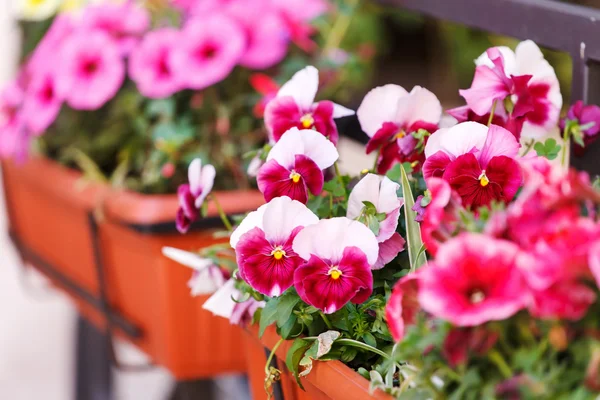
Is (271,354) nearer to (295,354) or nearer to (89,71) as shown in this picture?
(295,354)

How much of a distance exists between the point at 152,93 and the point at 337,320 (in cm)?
54

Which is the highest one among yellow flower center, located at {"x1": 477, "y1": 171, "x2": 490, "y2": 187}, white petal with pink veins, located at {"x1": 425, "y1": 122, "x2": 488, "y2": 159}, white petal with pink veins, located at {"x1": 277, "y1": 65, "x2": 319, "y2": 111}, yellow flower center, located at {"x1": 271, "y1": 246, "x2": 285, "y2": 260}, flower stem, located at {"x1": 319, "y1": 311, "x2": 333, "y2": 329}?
white petal with pink veins, located at {"x1": 425, "y1": 122, "x2": 488, "y2": 159}

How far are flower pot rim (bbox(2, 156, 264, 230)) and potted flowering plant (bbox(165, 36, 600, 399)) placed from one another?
0.26 metres

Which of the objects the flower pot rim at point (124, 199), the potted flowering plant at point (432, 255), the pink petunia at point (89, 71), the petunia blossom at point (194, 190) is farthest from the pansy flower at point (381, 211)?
the pink petunia at point (89, 71)

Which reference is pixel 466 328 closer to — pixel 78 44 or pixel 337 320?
pixel 337 320

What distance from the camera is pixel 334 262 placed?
1.64 ft

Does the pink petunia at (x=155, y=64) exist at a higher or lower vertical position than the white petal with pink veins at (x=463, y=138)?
lower

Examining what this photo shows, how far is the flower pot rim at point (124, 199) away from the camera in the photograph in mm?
896

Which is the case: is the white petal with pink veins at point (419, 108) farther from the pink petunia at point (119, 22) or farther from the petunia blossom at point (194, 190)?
the pink petunia at point (119, 22)

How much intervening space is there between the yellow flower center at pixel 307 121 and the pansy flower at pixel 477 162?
118mm

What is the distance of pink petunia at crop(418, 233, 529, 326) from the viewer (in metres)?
0.37

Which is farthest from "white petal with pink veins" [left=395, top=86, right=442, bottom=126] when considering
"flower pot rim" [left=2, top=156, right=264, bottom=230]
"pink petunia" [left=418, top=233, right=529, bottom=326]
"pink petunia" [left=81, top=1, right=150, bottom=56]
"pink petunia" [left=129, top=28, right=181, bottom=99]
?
"pink petunia" [left=81, top=1, right=150, bottom=56]

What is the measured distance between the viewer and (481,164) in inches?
19.8

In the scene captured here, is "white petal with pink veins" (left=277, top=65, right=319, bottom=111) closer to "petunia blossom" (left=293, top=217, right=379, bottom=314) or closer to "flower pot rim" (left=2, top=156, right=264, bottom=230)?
"petunia blossom" (left=293, top=217, right=379, bottom=314)
